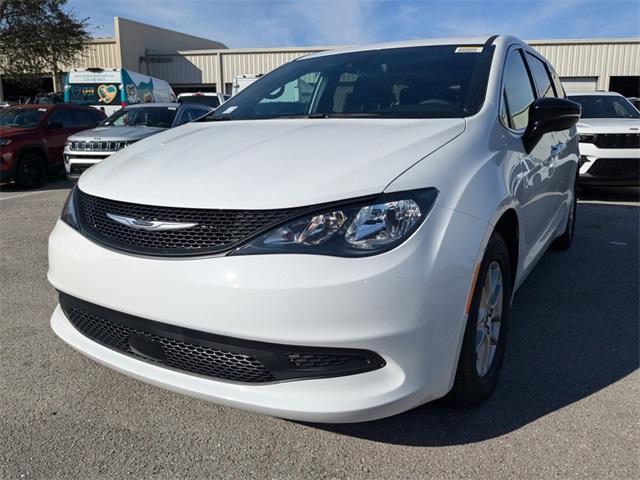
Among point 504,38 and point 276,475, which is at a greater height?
point 504,38

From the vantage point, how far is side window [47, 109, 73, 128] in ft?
35.7

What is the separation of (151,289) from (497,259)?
1.48m

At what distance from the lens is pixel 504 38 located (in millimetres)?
3338

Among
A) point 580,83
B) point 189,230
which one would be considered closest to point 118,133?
point 189,230

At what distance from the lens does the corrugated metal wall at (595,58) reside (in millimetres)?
29859

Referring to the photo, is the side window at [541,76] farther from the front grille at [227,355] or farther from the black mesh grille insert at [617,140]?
the black mesh grille insert at [617,140]

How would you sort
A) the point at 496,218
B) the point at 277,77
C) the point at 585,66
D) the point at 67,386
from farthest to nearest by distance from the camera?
1. the point at 585,66
2. the point at 277,77
3. the point at 67,386
4. the point at 496,218

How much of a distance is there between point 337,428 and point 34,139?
9866 mm

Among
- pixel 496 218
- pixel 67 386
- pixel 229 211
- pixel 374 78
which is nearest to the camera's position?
pixel 229 211

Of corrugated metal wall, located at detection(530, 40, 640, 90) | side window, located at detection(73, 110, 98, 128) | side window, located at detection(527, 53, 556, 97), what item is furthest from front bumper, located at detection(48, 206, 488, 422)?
corrugated metal wall, located at detection(530, 40, 640, 90)

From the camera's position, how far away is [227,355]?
2045 mm

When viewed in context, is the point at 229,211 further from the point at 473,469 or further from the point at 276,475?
the point at 473,469

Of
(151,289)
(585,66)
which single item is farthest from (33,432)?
(585,66)

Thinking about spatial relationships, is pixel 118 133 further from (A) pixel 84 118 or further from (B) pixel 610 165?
(B) pixel 610 165
